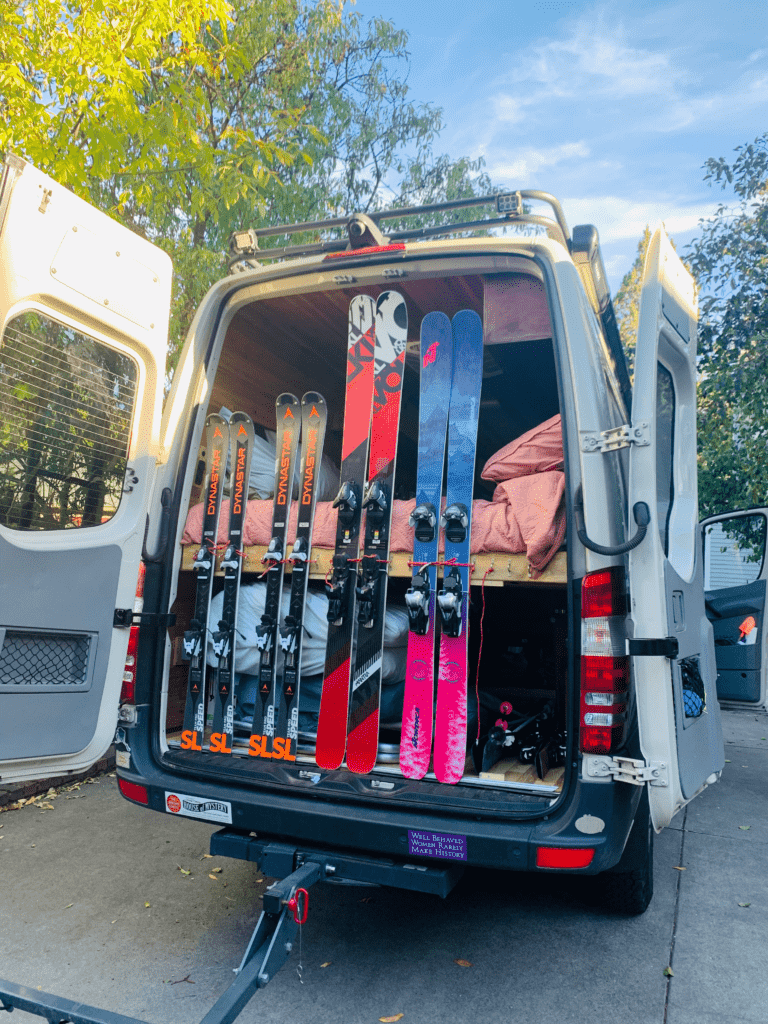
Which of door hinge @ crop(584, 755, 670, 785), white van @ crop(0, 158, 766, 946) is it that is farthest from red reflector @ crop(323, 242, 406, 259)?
door hinge @ crop(584, 755, 670, 785)

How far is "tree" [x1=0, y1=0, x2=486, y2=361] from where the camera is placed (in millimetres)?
3473

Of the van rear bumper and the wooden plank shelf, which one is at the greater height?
the wooden plank shelf

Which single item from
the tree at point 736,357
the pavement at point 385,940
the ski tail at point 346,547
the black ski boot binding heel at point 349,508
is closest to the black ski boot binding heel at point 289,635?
the ski tail at point 346,547

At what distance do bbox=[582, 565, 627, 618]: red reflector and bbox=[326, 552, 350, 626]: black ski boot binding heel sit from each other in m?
0.94

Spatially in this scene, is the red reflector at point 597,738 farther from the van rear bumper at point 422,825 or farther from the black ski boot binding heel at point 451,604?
the black ski boot binding heel at point 451,604

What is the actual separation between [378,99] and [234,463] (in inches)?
290

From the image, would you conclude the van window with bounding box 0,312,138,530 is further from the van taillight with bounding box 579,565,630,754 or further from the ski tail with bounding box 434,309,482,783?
the van taillight with bounding box 579,565,630,754

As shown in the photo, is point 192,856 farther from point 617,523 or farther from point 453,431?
point 617,523

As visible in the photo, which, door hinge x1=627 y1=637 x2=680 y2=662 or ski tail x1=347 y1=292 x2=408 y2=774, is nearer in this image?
door hinge x1=627 y1=637 x2=680 y2=662

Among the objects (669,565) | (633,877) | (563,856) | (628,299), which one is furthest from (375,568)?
(628,299)

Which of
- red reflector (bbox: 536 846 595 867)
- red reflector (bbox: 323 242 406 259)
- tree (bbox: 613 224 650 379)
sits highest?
tree (bbox: 613 224 650 379)

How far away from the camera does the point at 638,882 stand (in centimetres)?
259

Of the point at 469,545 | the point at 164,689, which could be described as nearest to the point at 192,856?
the point at 164,689

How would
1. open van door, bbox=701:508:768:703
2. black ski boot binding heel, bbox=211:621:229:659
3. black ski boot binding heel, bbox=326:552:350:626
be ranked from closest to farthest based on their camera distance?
black ski boot binding heel, bbox=326:552:350:626 < black ski boot binding heel, bbox=211:621:229:659 < open van door, bbox=701:508:768:703
